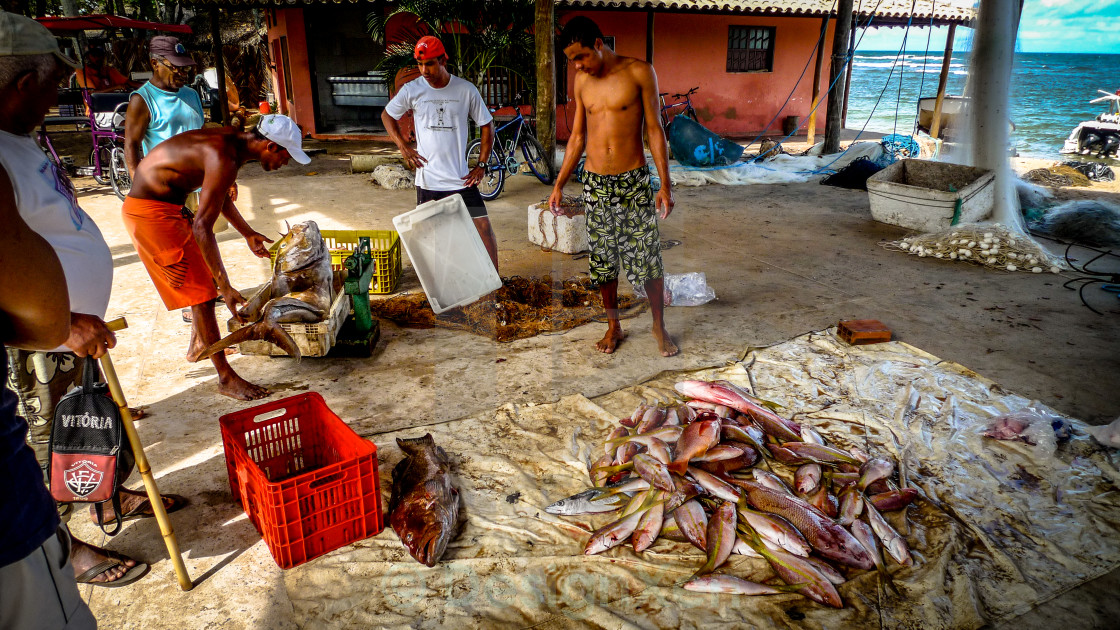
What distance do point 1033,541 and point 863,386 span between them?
1423 millimetres

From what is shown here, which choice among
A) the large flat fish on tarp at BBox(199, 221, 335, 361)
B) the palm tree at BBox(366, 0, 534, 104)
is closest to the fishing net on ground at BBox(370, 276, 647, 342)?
the large flat fish on tarp at BBox(199, 221, 335, 361)

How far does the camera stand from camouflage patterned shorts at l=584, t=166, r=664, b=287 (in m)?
4.25

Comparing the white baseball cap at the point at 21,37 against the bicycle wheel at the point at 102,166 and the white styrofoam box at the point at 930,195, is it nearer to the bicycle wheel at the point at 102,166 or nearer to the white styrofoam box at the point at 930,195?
the white styrofoam box at the point at 930,195

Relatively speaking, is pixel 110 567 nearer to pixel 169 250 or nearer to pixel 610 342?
pixel 169 250

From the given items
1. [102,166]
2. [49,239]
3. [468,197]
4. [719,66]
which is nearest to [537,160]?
[468,197]

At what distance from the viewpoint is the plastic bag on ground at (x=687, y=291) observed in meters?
5.45

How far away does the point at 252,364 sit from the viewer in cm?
436

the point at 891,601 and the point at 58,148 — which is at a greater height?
the point at 58,148

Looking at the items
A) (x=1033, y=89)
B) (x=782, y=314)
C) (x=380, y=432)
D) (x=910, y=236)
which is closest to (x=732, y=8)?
(x=910, y=236)

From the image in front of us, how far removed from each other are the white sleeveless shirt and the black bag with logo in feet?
1.16

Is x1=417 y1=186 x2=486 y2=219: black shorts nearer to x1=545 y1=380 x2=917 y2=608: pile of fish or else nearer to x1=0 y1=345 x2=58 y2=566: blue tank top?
x1=545 y1=380 x2=917 y2=608: pile of fish

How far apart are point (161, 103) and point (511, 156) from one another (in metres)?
6.21

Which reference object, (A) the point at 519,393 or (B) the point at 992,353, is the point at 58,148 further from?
(B) the point at 992,353

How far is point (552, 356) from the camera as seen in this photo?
449cm
